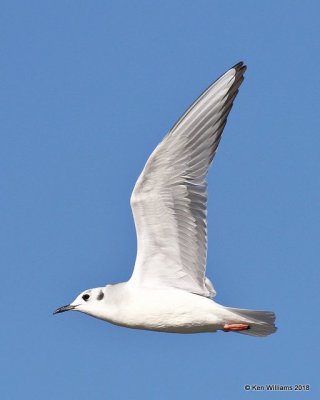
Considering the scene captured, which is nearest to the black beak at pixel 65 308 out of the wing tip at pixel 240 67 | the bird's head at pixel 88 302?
the bird's head at pixel 88 302

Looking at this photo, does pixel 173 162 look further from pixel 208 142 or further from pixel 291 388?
pixel 291 388

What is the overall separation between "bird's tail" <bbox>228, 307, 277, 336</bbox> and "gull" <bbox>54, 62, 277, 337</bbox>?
0.02 m

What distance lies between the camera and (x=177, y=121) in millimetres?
28109

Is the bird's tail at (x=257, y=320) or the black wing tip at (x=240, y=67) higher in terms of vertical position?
the black wing tip at (x=240, y=67)

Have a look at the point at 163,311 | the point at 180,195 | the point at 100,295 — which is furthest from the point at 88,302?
the point at 180,195

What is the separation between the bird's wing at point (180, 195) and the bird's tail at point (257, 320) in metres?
0.48

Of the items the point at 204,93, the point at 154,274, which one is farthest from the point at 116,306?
the point at 204,93

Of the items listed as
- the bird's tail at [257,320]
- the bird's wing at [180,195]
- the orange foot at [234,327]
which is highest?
the bird's wing at [180,195]

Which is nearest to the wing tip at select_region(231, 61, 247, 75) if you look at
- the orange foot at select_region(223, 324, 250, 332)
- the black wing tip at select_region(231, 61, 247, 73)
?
the black wing tip at select_region(231, 61, 247, 73)

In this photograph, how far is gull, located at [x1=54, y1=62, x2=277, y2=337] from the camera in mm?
28078

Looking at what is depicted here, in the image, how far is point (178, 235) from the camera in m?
28.3

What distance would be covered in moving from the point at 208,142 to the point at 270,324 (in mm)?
2158

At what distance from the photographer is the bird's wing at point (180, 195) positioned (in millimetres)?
28047

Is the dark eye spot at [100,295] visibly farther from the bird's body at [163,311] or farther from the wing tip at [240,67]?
the wing tip at [240,67]
